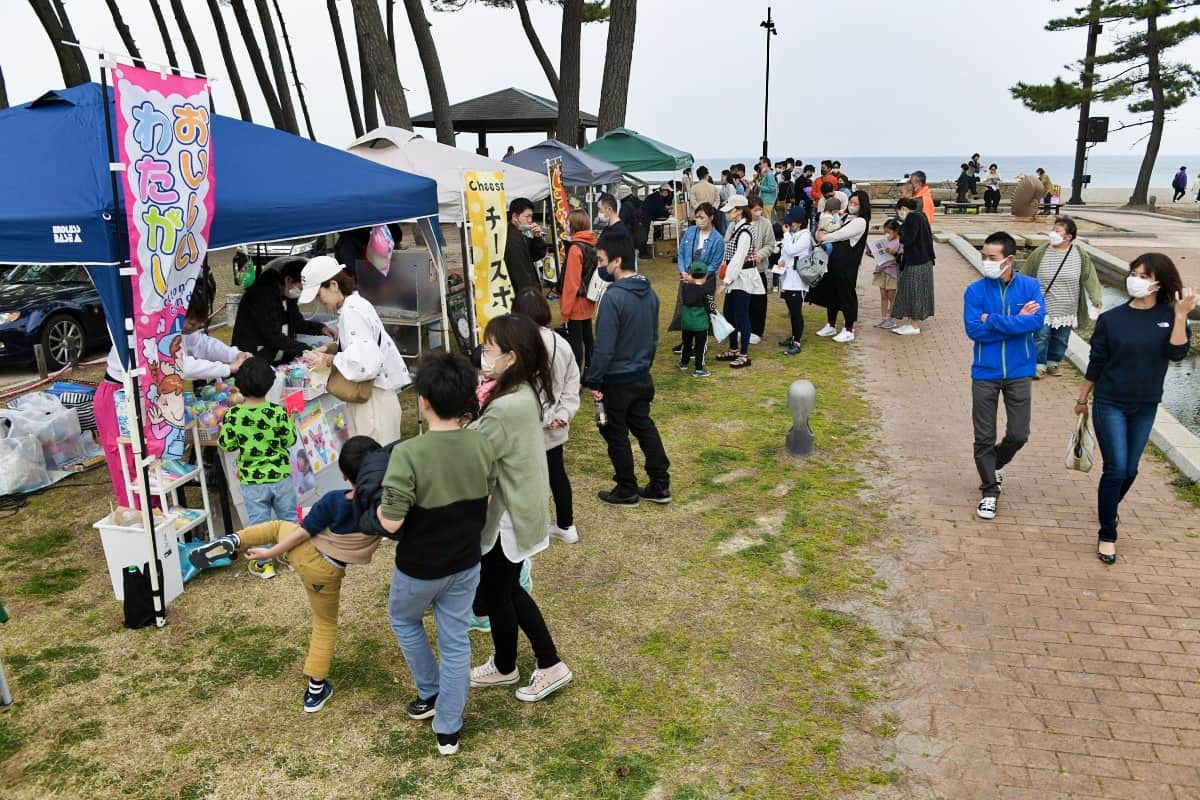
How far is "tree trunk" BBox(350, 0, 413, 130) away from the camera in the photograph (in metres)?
15.2

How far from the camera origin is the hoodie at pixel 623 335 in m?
5.78

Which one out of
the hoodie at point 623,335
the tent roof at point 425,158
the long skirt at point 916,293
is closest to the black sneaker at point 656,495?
the hoodie at point 623,335

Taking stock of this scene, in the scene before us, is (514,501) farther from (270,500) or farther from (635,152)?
(635,152)

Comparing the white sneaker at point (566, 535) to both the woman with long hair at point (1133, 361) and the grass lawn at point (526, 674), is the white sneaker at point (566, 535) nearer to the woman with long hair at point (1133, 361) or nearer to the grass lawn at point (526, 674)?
the grass lawn at point (526, 674)

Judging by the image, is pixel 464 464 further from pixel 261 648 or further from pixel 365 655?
pixel 261 648

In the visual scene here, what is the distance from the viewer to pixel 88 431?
7707 mm

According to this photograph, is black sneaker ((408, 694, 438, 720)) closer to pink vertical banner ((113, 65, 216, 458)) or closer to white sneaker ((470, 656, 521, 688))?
white sneaker ((470, 656, 521, 688))

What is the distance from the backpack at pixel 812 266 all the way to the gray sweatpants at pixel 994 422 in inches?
186

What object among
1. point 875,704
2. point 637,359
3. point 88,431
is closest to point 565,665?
point 875,704

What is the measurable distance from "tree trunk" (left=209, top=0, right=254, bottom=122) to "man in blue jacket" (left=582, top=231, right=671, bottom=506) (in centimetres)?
2252

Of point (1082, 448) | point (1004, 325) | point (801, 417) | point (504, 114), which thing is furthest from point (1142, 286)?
point (504, 114)

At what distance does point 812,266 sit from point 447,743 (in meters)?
8.24

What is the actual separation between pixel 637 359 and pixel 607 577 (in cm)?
153

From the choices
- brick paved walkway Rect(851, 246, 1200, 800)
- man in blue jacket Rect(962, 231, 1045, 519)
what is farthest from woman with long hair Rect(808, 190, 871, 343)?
man in blue jacket Rect(962, 231, 1045, 519)
